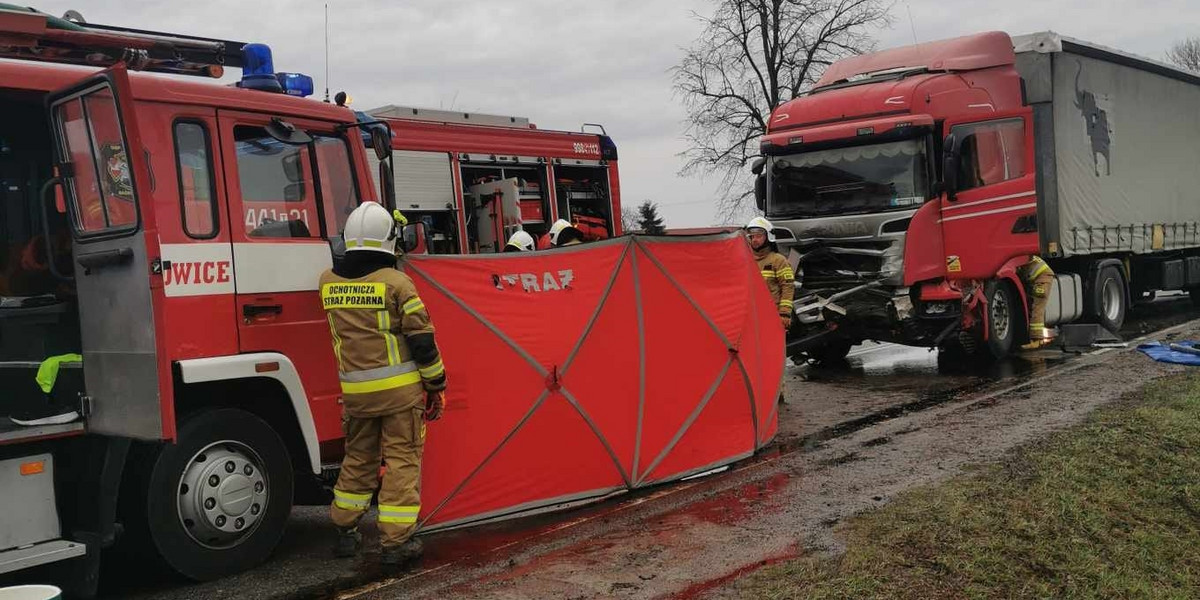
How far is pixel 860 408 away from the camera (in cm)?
983

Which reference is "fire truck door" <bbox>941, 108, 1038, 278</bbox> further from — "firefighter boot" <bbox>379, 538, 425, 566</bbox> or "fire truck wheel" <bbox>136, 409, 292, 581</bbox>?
"fire truck wheel" <bbox>136, 409, 292, 581</bbox>

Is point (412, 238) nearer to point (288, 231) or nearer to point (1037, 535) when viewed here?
point (288, 231)

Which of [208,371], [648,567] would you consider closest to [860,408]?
[648,567]

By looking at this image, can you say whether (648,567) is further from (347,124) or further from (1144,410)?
(1144,410)

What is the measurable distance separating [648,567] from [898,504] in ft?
5.63

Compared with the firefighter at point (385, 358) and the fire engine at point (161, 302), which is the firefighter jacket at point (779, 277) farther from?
the firefighter at point (385, 358)

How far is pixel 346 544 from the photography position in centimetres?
561

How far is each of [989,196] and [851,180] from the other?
1669mm

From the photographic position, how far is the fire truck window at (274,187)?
5.58m

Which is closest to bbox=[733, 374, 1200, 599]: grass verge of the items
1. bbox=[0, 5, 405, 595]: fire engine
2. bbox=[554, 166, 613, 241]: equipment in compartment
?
bbox=[0, 5, 405, 595]: fire engine

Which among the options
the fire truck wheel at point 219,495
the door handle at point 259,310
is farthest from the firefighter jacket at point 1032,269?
the fire truck wheel at point 219,495

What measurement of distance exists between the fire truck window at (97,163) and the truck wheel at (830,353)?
9.63m

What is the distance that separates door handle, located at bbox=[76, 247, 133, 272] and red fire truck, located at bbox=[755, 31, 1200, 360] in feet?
27.3

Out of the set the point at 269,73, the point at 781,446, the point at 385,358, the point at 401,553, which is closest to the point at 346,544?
the point at 401,553
